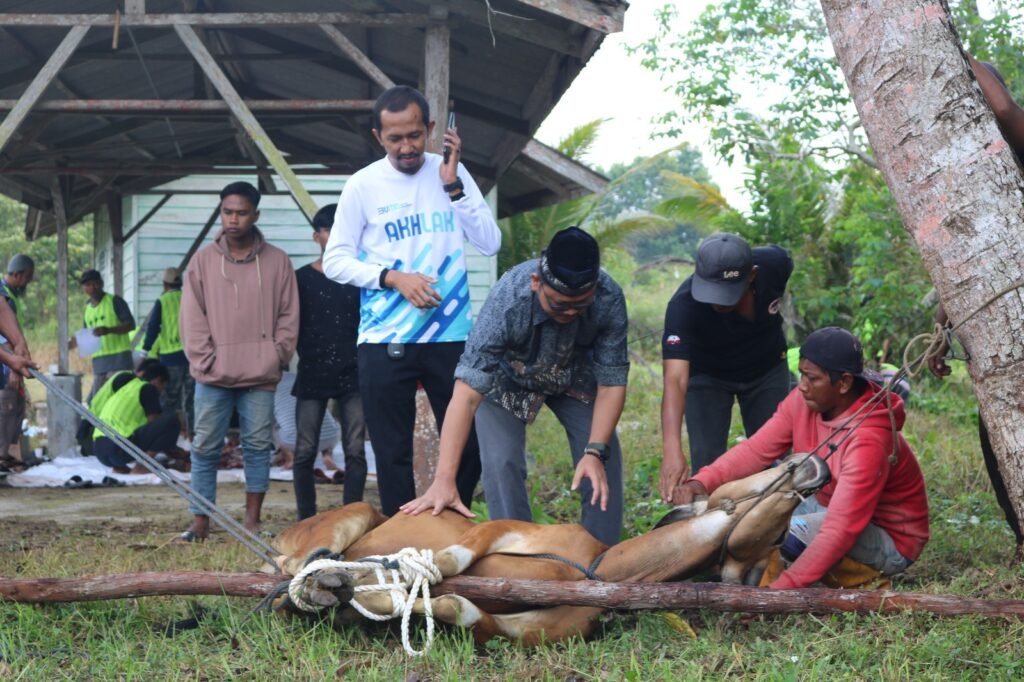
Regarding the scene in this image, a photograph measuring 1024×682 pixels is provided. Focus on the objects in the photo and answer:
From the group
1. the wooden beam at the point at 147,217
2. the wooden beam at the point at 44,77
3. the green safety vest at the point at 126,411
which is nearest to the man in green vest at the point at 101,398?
the green safety vest at the point at 126,411

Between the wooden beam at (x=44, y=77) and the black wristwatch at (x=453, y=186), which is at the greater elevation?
the wooden beam at (x=44, y=77)

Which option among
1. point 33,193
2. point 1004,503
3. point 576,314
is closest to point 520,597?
point 576,314

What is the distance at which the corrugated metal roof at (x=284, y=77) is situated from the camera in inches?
313

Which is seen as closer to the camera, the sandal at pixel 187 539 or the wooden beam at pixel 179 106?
the sandal at pixel 187 539

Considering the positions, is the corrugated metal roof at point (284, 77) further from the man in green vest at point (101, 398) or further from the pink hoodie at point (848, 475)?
the pink hoodie at point (848, 475)

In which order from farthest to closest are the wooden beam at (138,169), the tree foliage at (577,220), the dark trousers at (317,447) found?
the tree foliage at (577,220)
the wooden beam at (138,169)
the dark trousers at (317,447)

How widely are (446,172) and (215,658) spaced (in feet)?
8.02

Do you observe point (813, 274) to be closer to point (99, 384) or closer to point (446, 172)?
point (99, 384)

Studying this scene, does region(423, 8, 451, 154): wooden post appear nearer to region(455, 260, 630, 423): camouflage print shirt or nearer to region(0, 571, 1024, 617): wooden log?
region(455, 260, 630, 423): camouflage print shirt

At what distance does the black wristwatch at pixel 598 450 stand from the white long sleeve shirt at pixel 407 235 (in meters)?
1.05

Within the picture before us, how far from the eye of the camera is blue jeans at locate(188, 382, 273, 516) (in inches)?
259

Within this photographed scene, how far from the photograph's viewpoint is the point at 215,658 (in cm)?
397

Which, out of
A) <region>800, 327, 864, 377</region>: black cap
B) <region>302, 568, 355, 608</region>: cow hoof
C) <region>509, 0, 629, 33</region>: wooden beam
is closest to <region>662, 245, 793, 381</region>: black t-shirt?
<region>800, 327, 864, 377</region>: black cap

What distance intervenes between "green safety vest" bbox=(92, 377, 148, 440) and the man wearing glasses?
6.33 meters
